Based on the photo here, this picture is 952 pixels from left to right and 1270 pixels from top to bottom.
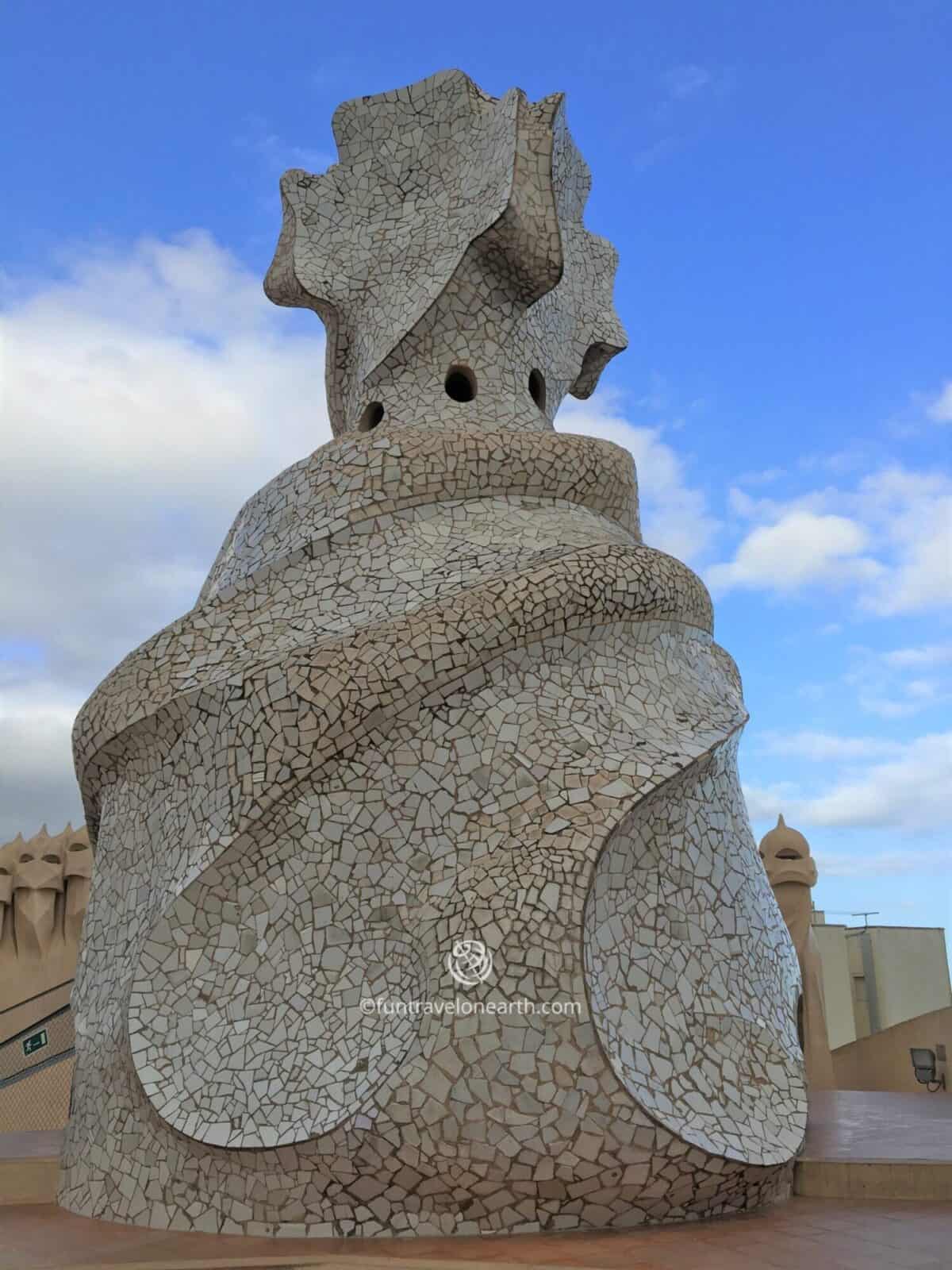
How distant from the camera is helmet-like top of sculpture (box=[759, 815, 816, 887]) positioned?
13.2 meters

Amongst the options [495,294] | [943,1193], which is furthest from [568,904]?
[495,294]

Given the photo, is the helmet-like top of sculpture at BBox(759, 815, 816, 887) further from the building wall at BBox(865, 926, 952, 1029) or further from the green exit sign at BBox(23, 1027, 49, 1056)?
the green exit sign at BBox(23, 1027, 49, 1056)

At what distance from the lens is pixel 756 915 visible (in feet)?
20.8

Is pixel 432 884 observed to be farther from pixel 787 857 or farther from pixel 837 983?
pixel 837 983

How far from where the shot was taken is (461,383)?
8.70 metres

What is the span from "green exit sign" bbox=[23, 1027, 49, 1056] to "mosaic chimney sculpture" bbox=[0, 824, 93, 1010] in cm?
344

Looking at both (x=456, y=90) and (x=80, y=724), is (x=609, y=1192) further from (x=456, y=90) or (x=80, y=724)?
(x=456, y=90)

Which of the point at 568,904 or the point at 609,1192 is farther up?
the point at 568,904

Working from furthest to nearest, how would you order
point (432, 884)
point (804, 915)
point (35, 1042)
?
point (35, 1042) → point (804, 915) → point (432, 884)

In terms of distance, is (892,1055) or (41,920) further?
(41,920)

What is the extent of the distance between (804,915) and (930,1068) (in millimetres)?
2400

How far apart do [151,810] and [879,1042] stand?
8963 mm

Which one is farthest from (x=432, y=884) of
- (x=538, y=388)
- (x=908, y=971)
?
(x=908, y=971)

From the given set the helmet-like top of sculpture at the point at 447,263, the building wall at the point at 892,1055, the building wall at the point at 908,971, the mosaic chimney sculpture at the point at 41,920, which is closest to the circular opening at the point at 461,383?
the helmet-like top of sculpture at the point at 447,263
